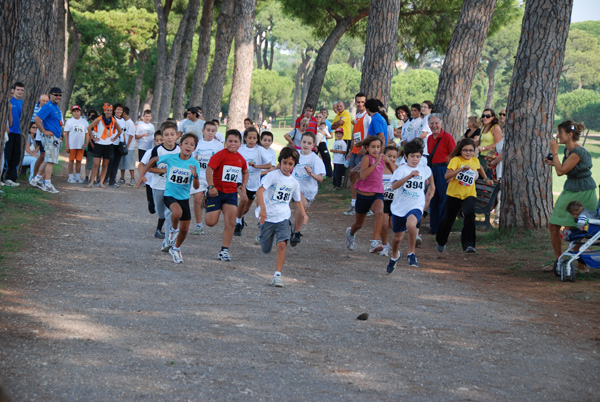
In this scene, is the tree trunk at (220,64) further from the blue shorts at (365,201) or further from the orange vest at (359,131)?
the blue shorts at (365,201)

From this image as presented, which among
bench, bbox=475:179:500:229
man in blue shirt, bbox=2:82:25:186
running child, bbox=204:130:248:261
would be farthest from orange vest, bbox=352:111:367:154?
man in blue shirt, bbox=2:82:25:186

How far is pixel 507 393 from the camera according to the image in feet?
16.7

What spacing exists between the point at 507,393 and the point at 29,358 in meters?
3.24

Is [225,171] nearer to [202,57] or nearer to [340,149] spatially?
[340,149]

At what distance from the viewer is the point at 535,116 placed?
1170cm

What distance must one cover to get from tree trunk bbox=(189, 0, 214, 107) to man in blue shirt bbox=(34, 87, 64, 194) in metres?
12.3

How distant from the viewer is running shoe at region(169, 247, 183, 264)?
923 centimetres

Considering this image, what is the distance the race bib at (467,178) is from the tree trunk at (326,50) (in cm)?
1422

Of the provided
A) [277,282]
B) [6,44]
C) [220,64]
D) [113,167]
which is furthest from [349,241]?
[220,64]

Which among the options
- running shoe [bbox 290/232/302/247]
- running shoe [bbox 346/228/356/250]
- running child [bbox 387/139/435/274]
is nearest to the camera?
running child [bbox 387/139/435/274]

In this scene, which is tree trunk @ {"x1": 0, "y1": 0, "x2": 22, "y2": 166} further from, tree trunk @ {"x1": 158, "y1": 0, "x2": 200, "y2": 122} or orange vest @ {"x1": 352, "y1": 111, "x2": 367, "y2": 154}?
tree trunk @ {"x1": 158, "y1": 0, "x2": 200, "y2": 122}

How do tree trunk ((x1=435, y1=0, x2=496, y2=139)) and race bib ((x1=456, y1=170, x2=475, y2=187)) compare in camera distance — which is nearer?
race bib ((x1=456, y1=170, x2=475, y2=187))

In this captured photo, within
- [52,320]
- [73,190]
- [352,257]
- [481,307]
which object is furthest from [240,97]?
[52,320]

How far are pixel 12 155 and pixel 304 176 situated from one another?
23.5 ft
